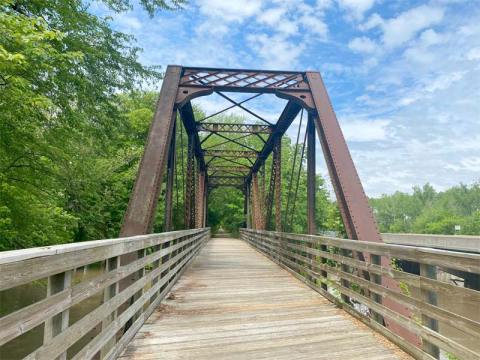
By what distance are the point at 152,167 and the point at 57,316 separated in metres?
4.61

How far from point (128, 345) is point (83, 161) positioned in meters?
6.35

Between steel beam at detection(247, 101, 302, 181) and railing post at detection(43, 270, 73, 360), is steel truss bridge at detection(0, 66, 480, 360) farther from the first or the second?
steel beam at detection(247, 101, 302, 181)

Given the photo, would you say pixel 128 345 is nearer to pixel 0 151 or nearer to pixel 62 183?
pixel 0 151

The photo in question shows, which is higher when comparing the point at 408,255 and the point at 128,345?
the point at 408,255

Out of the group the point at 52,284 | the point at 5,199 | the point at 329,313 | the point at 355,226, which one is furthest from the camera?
the point at 5,199

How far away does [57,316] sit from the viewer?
74.9 inches

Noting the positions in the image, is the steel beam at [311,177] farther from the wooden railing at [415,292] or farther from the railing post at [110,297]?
the railing post at [110,297]

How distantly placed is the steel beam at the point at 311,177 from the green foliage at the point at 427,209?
225 ft

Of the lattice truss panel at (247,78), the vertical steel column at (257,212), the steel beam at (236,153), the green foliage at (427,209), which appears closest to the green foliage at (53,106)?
the lattice truss panel at (247,78)

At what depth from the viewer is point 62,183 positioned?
26.6 feet

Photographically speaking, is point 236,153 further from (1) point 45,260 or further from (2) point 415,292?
(1) point 45,260

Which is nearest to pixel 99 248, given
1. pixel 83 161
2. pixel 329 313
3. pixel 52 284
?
pixel 52 284

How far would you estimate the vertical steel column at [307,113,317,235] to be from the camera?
799 cm

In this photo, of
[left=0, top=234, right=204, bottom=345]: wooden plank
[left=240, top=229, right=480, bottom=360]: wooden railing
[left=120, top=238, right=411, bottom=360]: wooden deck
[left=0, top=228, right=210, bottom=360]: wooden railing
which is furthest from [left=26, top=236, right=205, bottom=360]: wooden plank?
[left=240, top=229, right=480, bottom=360]: wooden railing
